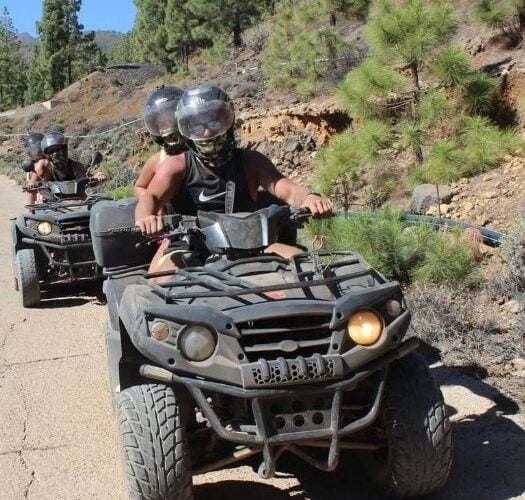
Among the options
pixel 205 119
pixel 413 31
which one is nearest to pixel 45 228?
pixel 205 119

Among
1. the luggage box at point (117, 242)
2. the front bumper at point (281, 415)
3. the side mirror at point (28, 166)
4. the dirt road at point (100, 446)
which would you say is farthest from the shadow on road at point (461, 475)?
the side mirror at point (28, 166)

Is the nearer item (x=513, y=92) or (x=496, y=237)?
(x=496, y=237)

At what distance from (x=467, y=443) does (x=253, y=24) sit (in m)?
40.3

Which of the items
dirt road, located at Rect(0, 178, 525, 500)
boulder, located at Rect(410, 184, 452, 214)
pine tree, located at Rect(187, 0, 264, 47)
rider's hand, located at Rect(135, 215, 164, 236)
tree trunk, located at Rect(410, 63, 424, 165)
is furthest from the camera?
pine tree, located at Rect(187, 0, 264, 47)

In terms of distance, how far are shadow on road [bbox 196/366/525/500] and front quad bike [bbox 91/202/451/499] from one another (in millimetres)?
222

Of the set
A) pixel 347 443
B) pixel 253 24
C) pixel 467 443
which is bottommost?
pixel 467 443

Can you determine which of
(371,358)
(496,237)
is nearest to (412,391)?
(371,358)

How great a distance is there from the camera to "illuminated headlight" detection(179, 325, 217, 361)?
123 inches

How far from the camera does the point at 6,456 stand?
4371mm

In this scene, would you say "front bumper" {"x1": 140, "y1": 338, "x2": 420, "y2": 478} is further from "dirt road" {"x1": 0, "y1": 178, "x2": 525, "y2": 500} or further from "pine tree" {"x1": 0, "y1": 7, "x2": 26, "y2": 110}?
"pine tree" {"x1": 0, "y1": 7, "x2": 26, "y2": 110}

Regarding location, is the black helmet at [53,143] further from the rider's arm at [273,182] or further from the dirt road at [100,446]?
the rider's arm at [273,182]

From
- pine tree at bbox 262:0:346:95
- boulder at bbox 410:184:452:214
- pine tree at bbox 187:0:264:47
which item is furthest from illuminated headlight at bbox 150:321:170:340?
pine tree at bbox 187:0:264:47

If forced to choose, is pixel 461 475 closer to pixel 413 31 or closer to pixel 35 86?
pixel 413 31

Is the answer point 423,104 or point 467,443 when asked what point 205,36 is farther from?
point 467,443
